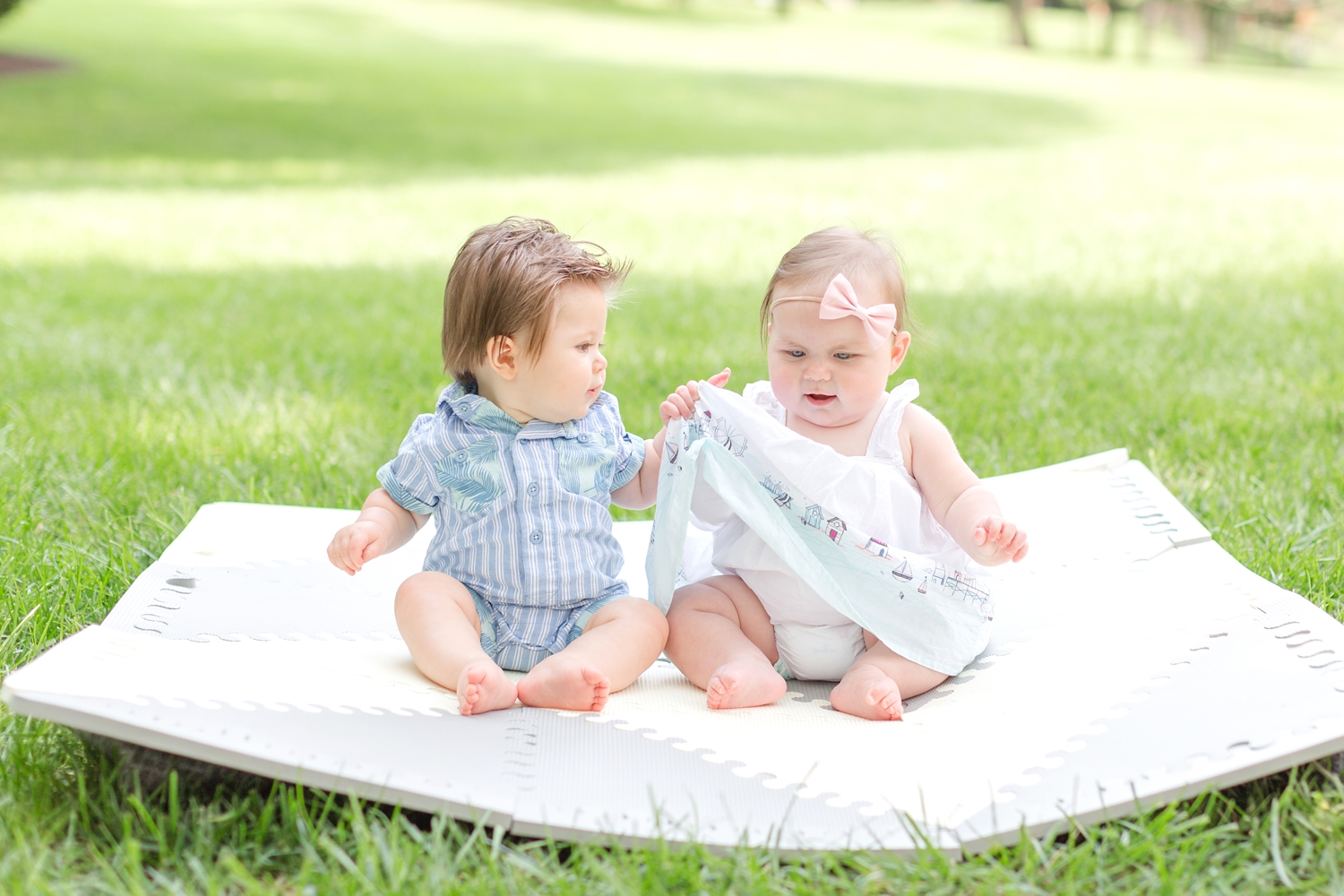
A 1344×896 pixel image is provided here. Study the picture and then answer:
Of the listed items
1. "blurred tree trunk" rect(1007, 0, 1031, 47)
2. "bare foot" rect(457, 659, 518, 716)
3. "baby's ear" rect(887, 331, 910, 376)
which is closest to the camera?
"bare foot" rect(457, 659, 518, 716)

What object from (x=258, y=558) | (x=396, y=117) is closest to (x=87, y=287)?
(x=258, y=558)

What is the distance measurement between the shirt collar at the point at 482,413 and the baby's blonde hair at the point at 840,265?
1.61 ft

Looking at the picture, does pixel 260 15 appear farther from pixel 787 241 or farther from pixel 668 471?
pixel 668 471

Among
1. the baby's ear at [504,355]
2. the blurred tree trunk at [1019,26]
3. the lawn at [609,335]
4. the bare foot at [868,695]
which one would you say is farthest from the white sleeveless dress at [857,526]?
the blurred tree trunk at [1019,26]

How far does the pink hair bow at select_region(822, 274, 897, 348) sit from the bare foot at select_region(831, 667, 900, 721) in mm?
531

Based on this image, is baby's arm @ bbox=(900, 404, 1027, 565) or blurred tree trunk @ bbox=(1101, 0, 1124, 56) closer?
baby's arm @ bbox=(900, 404, 1027, 565)

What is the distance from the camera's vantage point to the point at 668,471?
6.97ft

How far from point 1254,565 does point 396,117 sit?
1398cm

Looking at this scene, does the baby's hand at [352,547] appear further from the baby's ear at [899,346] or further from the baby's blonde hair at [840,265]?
the baby's ear at [899,346]

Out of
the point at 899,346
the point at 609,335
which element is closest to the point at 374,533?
the point at 899,346

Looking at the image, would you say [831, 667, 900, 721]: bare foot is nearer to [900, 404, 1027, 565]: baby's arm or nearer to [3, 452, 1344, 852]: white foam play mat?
[3, 452, 1344, 852]: white foam play mat

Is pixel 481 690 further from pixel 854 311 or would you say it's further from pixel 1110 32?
pixel 1110 32

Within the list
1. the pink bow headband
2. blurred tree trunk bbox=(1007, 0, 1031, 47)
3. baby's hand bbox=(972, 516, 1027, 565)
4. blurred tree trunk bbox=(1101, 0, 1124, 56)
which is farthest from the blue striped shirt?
blurred tree trunk bbox=(1007, 0, 1031, 47)

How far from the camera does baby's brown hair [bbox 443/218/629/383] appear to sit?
2.01m
